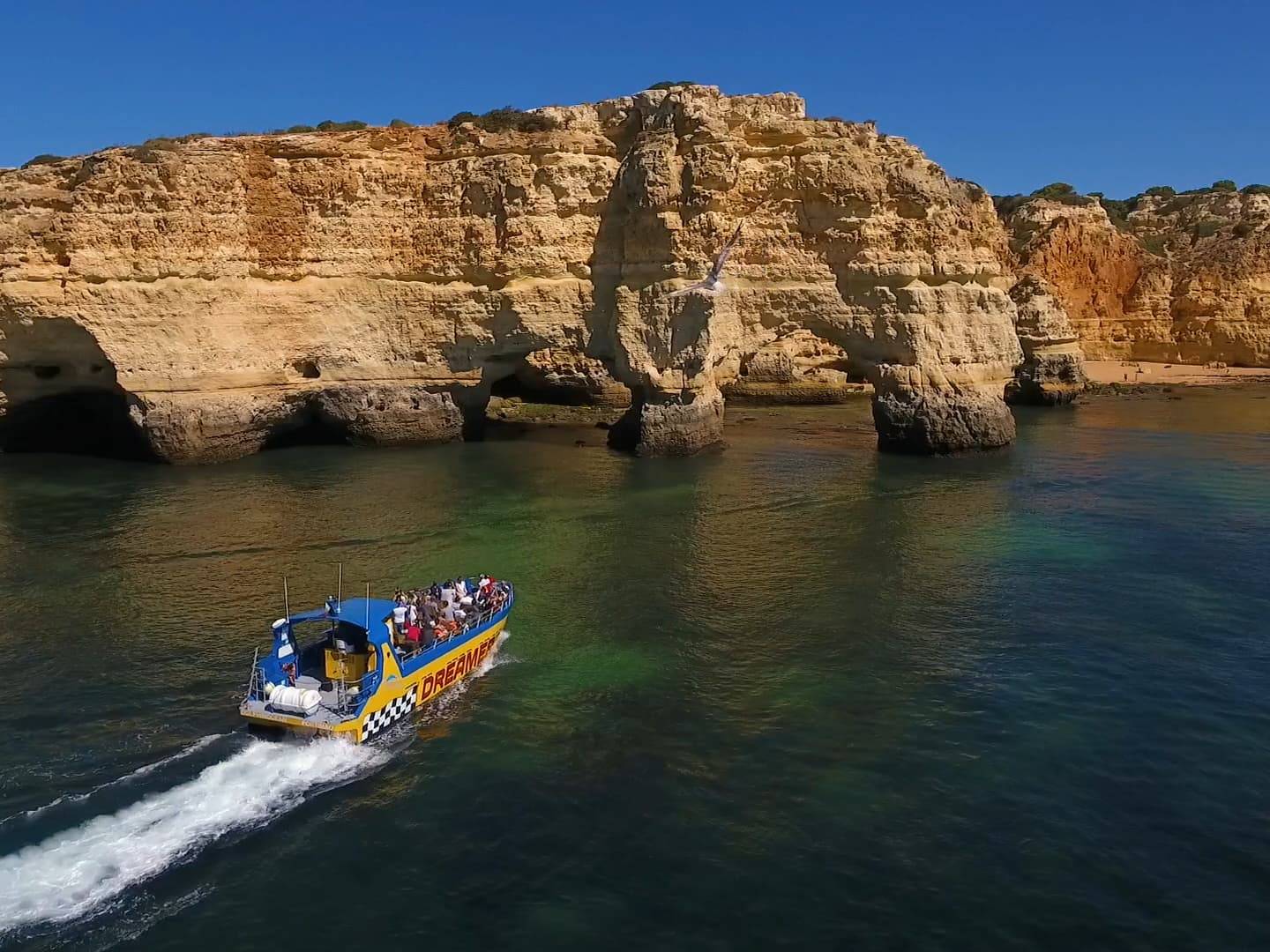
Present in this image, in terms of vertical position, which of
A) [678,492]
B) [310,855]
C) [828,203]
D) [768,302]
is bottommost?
[310,855]

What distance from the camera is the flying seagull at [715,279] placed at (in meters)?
33.8

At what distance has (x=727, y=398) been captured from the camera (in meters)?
53.9

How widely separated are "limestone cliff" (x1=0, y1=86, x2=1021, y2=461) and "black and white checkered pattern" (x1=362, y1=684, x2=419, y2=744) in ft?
70.8

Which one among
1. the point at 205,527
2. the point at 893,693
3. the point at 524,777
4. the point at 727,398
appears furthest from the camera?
the point at 727,398

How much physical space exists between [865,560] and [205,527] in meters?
16.7

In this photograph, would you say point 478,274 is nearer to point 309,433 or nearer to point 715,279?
point 715,279

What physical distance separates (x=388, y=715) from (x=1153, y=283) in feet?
224

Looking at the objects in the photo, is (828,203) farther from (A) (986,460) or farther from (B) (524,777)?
(B) (524,777)

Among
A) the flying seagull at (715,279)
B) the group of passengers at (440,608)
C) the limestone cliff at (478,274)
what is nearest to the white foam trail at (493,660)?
the group of passengers at (440,608)

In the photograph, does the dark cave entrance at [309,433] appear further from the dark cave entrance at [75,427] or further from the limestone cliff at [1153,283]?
the limestone cliff at [1153,283]

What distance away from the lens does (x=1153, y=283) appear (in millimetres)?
66812

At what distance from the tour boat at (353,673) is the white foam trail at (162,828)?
404 millimetres

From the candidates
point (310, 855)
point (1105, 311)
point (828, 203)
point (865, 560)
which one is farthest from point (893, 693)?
point (1105, 311)

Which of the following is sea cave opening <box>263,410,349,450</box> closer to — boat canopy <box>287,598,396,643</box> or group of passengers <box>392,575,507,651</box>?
group of passengers <box>392,575,507,651</box>
